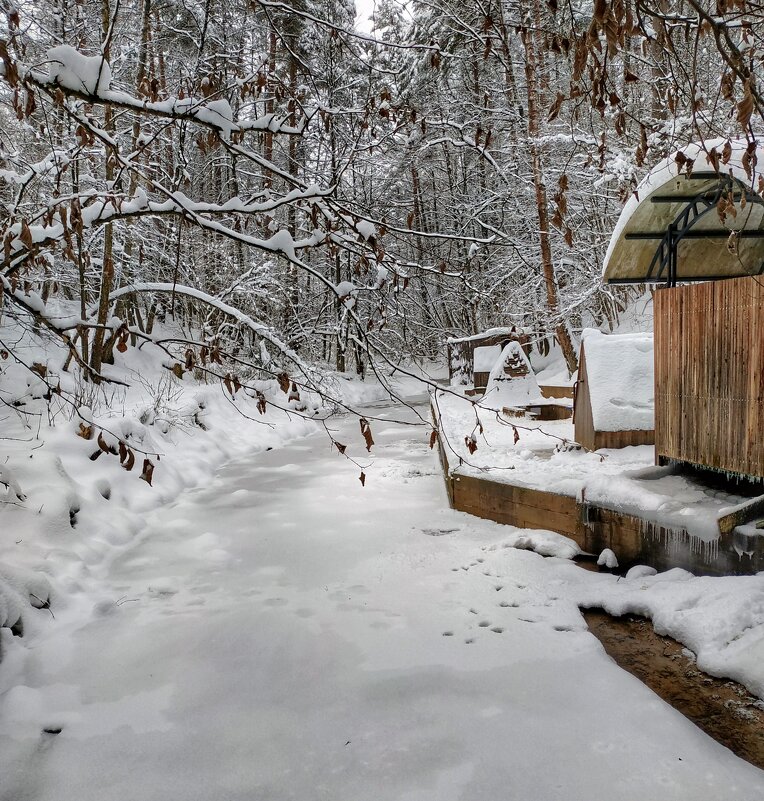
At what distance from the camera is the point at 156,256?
49.5 ft

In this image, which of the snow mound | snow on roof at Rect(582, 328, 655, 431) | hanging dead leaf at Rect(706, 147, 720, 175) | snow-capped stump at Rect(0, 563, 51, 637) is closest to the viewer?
hanging dead leaf at Rect(706, 147, 720, 175)

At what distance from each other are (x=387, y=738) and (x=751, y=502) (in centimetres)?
331

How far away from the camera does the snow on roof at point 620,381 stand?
7.45 metres

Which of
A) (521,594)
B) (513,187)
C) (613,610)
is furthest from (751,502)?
(513,187)

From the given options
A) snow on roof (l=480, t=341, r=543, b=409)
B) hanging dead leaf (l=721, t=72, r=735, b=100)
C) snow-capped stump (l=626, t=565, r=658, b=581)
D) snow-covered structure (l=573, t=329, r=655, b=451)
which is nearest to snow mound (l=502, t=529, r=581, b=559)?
snow-capped stump (l=626, t=565, r=658, b=581)

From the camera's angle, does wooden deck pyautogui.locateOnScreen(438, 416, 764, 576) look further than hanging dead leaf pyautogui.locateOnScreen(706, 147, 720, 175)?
Yes

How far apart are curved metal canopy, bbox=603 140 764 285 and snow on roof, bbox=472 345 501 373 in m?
10.8

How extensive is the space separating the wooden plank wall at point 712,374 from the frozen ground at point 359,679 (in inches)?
49.1

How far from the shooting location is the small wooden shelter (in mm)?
4719

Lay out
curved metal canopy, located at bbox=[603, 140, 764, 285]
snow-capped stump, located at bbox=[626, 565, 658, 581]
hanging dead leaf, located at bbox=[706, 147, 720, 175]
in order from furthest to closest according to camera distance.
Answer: curved metal canopy, located at bbox=[603, 140, 764, 285] → snow-capped stump, located at bbox=[626, 565, 658, 581] → hanging dead leaf, located at bbox=[706, 147, 720, 175]

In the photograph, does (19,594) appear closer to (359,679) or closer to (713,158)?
(359,679)

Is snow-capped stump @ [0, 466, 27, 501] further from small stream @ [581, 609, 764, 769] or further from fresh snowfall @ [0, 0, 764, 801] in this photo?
small stream @ [581, 609, 764, 769]

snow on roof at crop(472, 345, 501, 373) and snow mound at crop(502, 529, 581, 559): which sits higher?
snow on roof at crop(472, 345, 501, 373)

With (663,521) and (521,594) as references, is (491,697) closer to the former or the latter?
(521,594)
